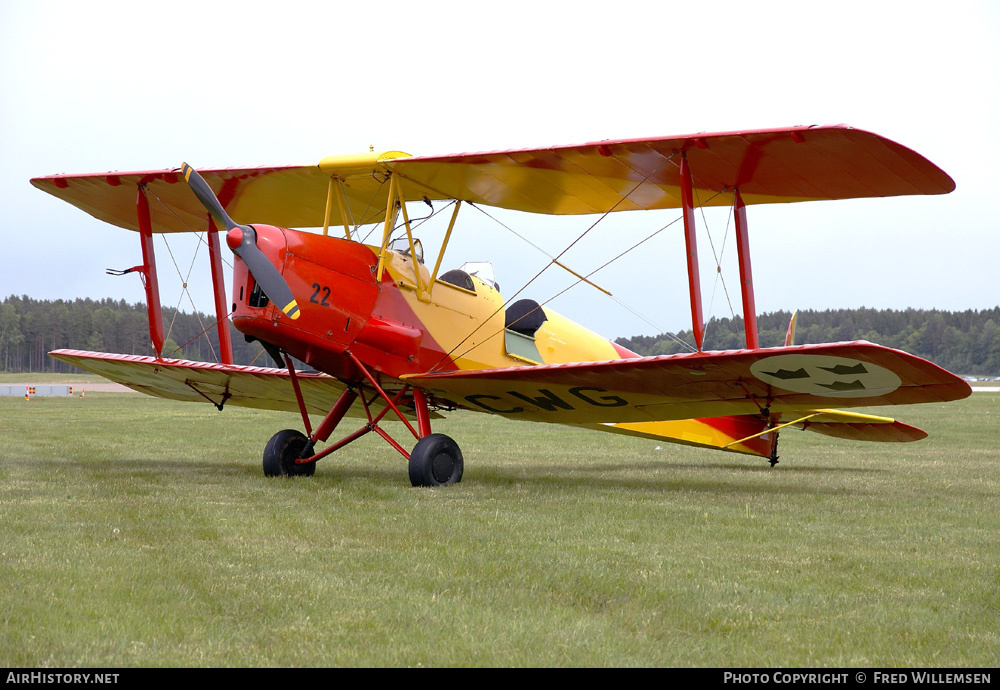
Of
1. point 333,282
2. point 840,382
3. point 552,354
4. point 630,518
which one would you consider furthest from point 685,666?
point 552,354

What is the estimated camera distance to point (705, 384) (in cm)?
870

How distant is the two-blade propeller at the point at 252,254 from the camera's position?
803 centimetres

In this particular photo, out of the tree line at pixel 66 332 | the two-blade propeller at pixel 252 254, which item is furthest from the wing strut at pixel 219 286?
the tree line at pixel 66 332

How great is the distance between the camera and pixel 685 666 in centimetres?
323

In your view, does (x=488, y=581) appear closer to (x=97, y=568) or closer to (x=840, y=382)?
(x=97, y=568)

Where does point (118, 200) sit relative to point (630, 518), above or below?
above

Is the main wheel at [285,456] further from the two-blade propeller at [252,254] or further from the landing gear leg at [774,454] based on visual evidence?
the landing gear leg at [774,454]

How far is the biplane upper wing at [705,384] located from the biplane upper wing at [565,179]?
1782 mm

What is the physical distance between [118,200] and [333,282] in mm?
4164

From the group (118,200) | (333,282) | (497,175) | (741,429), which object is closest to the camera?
(333,282)

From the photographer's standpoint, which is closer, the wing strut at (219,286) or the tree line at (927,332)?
the wing strut at (219,286)

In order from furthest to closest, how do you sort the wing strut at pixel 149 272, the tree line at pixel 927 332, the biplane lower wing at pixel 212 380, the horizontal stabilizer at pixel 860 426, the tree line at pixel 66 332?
1. the tree line at pixel 927 332
2. the tree line at pixel 66 332
3. the horizontal stabilizer at pixel 860 426
4. the biplane lower wing at pixel 212 380
5. the wing strut at pixel 149 272

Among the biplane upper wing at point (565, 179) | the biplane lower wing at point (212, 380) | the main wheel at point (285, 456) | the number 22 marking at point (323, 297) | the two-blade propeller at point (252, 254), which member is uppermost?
the biplane upper wing at point (565, 179)

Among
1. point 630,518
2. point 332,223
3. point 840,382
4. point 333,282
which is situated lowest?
point 630,518
